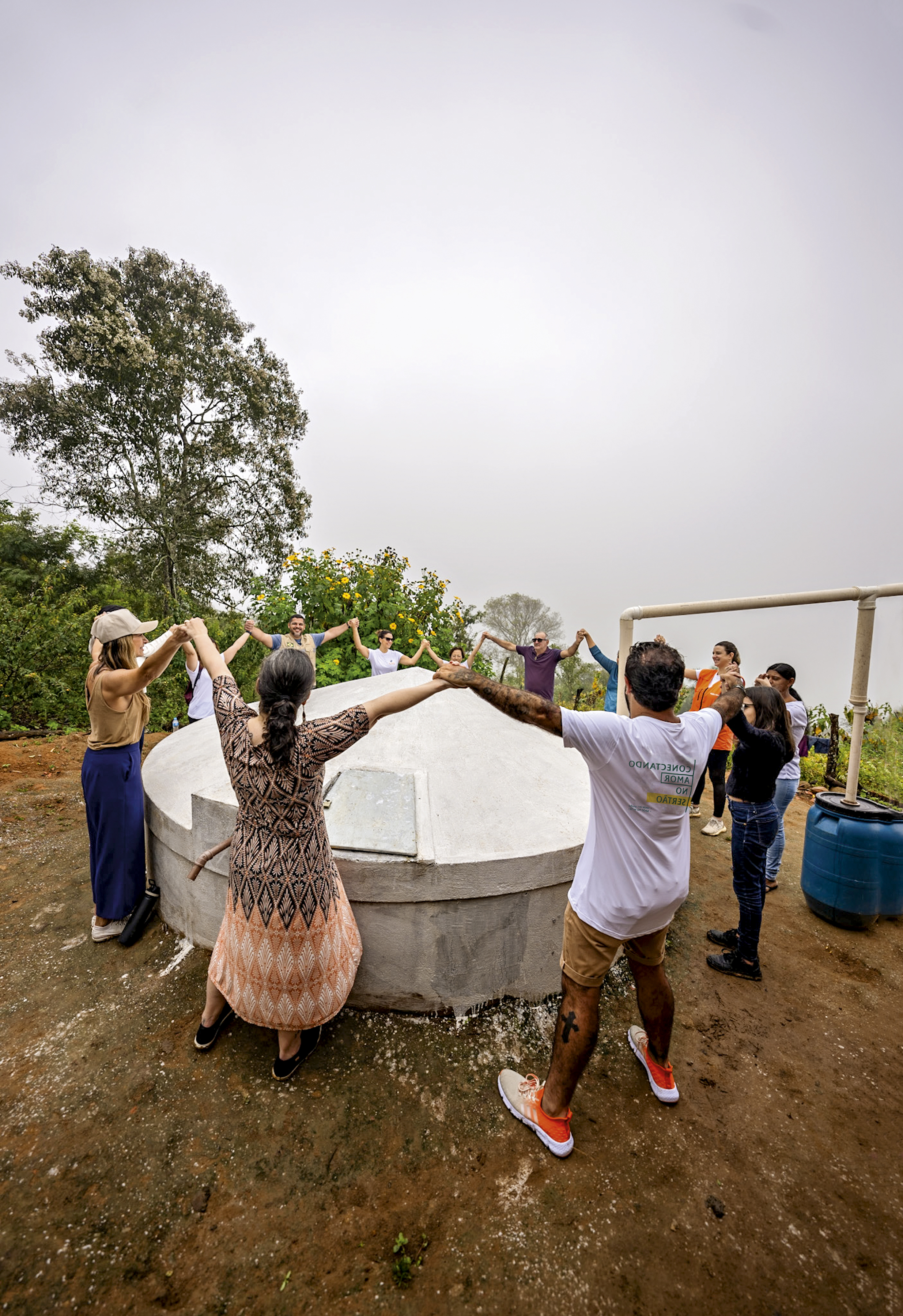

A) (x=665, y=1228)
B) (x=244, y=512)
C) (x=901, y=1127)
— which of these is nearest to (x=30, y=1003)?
(x=665, y=1228)

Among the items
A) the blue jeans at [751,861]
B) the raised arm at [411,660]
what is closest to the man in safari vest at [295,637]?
the raised arm at [411,660]

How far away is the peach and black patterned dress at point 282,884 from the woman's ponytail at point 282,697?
2.4 inches

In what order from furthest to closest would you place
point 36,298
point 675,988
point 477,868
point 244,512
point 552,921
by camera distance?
point 244,512 < point 36,298 < point 675,988 < point 552,921 < point 477,868

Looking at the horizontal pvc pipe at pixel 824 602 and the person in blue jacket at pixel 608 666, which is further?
the person in blue jacket at pixel 608 666

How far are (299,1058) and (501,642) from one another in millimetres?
4499

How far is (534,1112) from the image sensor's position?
2.22 meters

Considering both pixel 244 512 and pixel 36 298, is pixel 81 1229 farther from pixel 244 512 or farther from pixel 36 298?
pixel 36 298

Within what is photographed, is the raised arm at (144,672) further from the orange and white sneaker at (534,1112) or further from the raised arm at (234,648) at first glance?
the orange and white sneaker at (534,1112)

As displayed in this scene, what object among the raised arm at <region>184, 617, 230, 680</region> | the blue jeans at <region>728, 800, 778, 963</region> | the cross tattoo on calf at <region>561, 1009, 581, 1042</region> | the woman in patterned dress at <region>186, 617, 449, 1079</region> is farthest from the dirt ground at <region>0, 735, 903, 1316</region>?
the raised arm at <region>184, 617, 230, 680</region>

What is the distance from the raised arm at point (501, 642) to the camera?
6.11 m

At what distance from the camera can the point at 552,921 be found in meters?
2.78

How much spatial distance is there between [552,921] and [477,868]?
0.61m

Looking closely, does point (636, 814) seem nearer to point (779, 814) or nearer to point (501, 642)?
point (779, 814)

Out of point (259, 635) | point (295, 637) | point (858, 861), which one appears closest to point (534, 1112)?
point (858, 861)
